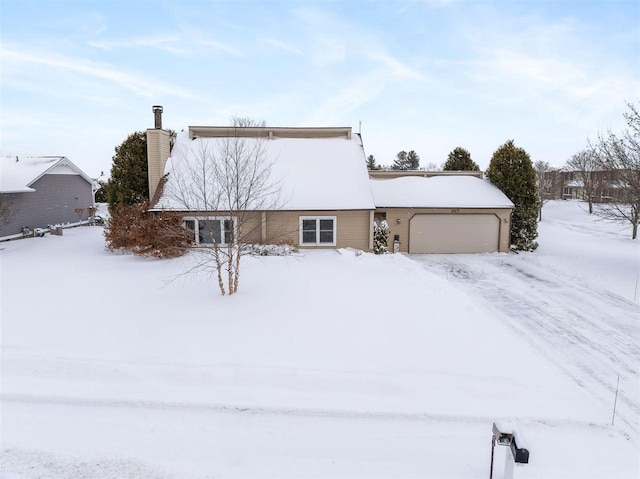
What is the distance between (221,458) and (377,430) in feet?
7.51

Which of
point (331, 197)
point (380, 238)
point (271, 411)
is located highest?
point (331, 197)

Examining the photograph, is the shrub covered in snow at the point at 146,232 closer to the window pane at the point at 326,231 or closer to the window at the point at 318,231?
the window at the point at 318,231

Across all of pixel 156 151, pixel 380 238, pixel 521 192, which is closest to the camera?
pixel 380 238

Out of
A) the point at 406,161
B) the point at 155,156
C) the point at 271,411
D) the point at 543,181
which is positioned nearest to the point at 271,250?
the point at 155,156

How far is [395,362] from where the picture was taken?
24.6 feet

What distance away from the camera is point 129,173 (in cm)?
1947

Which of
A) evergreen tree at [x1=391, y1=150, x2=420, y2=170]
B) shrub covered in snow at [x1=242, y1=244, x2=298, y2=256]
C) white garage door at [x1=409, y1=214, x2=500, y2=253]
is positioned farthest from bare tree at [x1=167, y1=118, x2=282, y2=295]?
evergreen tree at [x1=391, y1=150, x2=420, y2=170]

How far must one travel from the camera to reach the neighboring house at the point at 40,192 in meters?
23.1

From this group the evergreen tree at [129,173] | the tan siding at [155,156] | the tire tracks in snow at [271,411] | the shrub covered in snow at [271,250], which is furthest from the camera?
the evergreen tree at [129,173]

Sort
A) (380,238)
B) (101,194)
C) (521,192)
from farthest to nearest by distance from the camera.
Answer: (101,194) < (521,192) < (380,238)

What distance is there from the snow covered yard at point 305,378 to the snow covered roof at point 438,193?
827 cm

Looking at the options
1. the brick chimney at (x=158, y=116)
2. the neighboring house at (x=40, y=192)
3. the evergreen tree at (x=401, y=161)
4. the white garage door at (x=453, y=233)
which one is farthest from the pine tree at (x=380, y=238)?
the evergreen tree at (x=401, y=161)

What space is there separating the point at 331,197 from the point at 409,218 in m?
5.05

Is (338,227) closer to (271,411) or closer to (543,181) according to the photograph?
(271,411)
